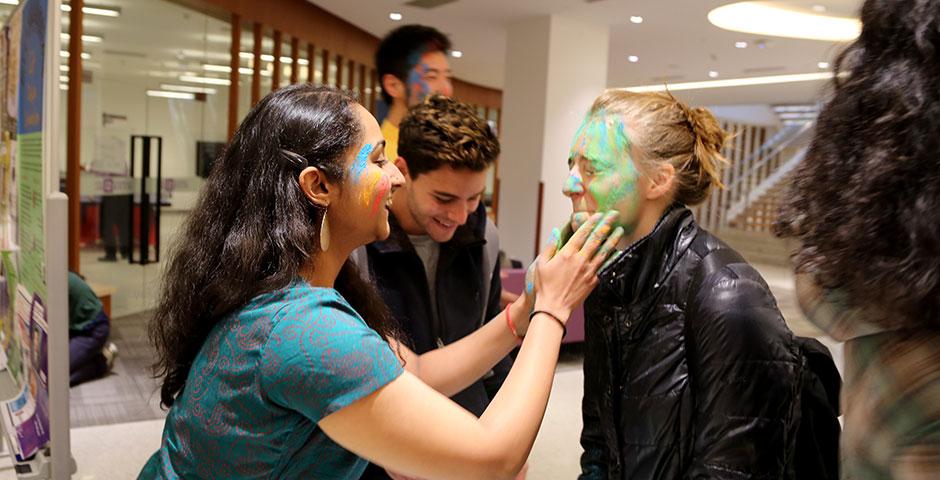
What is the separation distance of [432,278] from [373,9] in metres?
6.87

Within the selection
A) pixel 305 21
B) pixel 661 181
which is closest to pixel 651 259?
pixel 661 181

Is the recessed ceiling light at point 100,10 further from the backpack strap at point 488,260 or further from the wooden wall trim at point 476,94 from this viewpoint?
the wooden wall trim at point 476,94

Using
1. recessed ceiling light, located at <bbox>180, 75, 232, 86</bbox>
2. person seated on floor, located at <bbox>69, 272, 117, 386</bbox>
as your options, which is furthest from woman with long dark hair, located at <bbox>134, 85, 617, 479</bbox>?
recessed ceiling light, located at <bbox>180, 75, 232, 86</bbox>

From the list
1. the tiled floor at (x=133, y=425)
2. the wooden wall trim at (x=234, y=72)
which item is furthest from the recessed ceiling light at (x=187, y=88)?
the tiled floor at (x=133, y=425)

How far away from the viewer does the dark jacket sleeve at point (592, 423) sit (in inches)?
56.8

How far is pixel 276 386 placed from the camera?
3.21 feet

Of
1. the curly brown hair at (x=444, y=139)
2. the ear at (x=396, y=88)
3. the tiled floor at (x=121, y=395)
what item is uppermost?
the ear at (x=396, y=88)

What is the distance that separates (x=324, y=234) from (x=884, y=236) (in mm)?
782

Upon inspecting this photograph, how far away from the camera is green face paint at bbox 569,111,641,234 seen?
152 centimetres

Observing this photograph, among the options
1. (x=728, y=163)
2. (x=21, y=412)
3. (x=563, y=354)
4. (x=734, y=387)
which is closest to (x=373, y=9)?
(x=563, y=354)

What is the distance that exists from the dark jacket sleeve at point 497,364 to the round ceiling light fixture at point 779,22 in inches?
255

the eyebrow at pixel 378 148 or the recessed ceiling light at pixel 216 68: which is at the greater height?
the recessed ceiling light at pixel 216 68

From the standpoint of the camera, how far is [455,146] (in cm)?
180

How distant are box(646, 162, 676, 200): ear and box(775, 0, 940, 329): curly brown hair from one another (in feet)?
2.37
